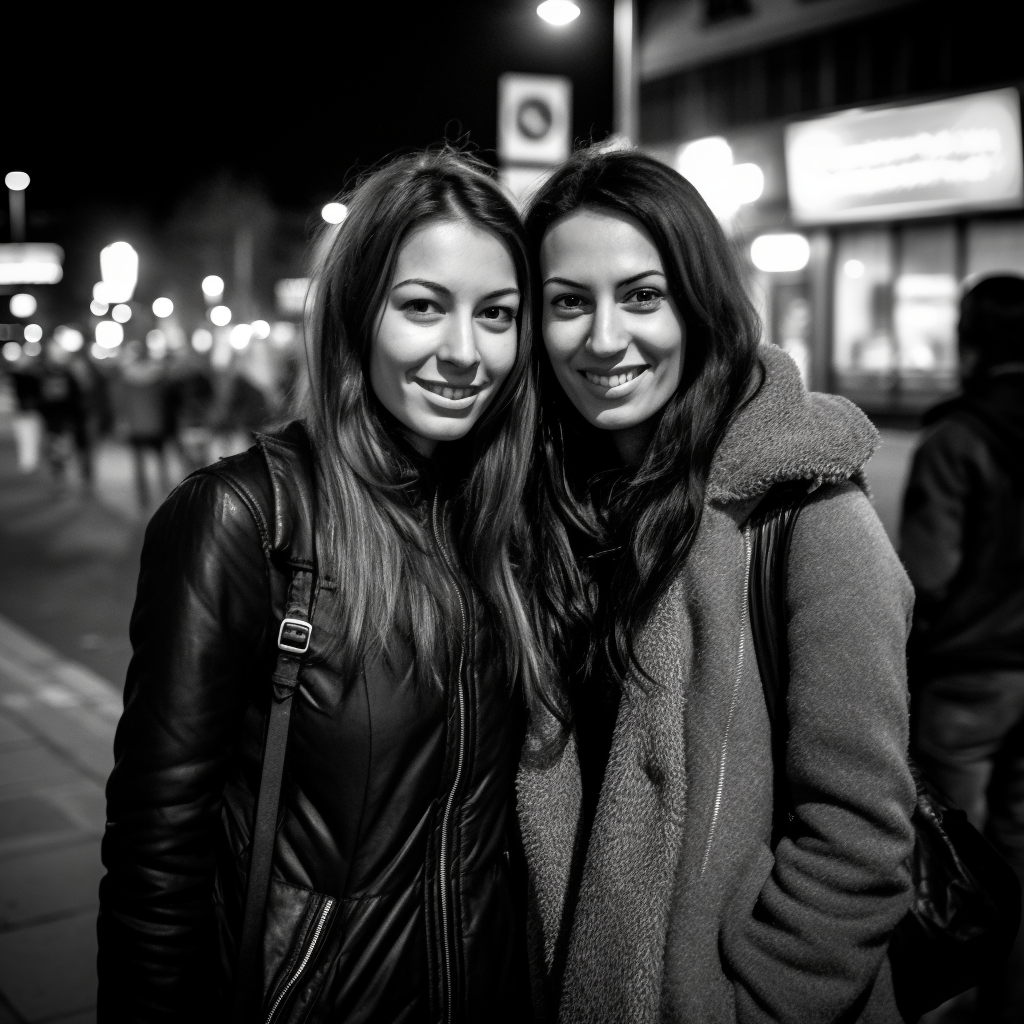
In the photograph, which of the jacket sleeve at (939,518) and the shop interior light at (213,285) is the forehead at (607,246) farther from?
the shop interior light at (213,285)

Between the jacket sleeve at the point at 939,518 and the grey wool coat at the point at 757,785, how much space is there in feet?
4.99

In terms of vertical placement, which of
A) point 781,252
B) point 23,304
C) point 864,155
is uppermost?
point 23,304

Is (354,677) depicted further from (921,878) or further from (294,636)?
(921,878)

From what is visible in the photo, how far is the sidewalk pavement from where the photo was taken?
3.31 meters

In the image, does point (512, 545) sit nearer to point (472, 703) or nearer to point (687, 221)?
point (472, 703)

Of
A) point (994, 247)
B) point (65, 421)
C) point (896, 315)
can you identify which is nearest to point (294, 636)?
point (65, 421)

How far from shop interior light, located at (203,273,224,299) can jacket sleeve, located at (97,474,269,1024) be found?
161ft

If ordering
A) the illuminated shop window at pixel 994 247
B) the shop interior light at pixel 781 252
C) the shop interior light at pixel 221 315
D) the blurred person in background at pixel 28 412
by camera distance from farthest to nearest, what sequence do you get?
the shop interior light at pixel 221 315 < the shop interior light at pixel 781 252 < the blurred person in background at pixel 28 412 < the illuminated shop window at pixel 994 247

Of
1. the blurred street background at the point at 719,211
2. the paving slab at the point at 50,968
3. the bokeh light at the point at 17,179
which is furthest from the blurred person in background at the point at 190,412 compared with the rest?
the bokeh light at the point at 17,179

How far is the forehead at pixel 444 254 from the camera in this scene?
193 centimetres

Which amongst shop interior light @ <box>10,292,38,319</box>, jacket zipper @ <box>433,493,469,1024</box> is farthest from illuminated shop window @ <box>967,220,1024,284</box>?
shop interior light @ <box>10,292,38,319</box>

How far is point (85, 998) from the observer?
3.25 m

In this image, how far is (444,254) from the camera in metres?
1.93

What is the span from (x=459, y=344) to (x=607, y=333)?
0.28m
